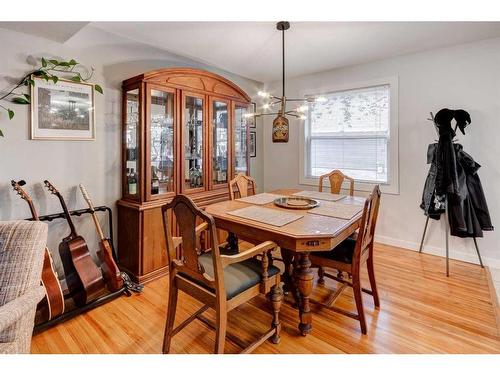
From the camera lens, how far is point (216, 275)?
54.9 inches

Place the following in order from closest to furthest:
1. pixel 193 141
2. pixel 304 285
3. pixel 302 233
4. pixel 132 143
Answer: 1. pixel 302 233
2. pixel 304 285
3. pixel 132 143
4. pixel 193 141

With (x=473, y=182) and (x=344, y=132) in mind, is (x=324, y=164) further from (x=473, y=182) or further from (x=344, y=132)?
(x=473, y=182)

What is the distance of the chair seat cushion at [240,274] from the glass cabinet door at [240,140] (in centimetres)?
195

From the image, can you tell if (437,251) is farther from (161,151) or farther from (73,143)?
(73,143)

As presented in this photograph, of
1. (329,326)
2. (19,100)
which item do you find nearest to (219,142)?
(19,100)

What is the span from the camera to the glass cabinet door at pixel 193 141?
2.96 metres

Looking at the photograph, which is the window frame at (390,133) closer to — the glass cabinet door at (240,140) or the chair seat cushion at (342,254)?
the glass cabinet door at (240,140)

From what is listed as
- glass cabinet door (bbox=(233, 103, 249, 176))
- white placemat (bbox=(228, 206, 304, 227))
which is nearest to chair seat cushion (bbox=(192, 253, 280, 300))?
Result: white placemat (bbox=(228, 206, 304, 227))

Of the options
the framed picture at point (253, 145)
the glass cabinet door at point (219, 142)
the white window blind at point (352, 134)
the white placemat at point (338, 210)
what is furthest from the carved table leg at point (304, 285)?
the framed picture at point (253, 145)

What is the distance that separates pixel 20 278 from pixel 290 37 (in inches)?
113

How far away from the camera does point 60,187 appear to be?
241cm

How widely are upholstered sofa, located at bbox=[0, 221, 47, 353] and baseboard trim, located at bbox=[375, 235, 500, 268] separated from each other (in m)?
3.60

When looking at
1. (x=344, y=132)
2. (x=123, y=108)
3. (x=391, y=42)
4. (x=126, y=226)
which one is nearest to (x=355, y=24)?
(x=391, y=42)

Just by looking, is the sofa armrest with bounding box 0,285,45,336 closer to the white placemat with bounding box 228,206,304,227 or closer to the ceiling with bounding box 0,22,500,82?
the white placemat with bounding box 228,206,304,227
